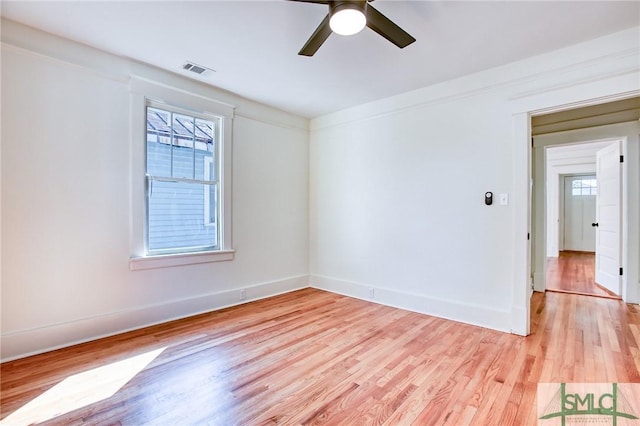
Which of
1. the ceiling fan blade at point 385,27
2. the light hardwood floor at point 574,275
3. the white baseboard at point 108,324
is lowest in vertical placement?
the light hardwood floor at point 574,275

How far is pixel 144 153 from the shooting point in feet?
10.2

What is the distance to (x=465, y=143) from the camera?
131 inches

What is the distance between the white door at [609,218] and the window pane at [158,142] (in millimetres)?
6033

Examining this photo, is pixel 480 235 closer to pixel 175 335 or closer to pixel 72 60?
pixel 175 335

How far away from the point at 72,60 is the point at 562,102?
4.47m

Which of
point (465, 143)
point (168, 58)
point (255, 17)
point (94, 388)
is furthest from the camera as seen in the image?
point (465, 143)

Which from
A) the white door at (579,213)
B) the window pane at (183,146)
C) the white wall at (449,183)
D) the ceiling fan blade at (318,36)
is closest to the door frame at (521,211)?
the white wall at (449,183)

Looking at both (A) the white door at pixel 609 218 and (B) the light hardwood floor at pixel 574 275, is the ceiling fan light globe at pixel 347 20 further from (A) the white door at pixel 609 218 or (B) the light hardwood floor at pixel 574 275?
(B) the light hardwood floor at pixel 574 275

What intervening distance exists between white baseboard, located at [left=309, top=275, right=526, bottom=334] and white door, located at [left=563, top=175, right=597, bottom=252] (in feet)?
26.0

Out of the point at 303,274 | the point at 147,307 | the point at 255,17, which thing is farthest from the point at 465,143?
the point at 147,307

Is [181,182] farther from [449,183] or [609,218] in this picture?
[609,218]

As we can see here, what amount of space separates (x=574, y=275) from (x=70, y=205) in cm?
785

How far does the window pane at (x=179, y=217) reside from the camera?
3.25 meters

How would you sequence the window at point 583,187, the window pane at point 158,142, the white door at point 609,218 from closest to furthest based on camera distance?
the window pane at point 158,142 < the white door at point 609,218 < the window at point 583,187
